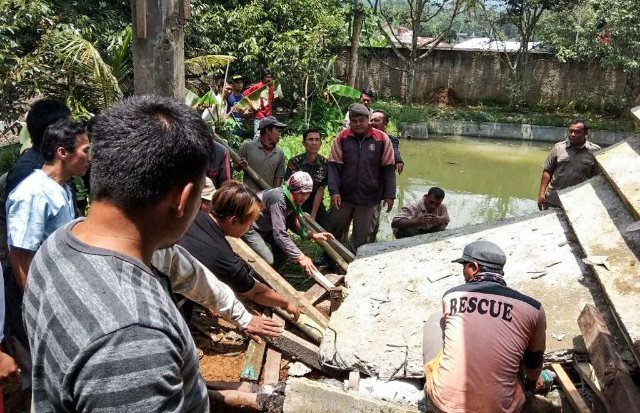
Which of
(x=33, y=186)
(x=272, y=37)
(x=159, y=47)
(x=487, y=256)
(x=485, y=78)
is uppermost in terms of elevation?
(x=272, y=37)

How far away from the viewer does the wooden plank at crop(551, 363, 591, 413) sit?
2.72 meters

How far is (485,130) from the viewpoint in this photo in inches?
659

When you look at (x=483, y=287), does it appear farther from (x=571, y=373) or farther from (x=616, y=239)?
(x=616, y=239)

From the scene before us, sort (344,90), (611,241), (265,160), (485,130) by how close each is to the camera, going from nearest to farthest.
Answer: (611,241), (265,160), (344,90), (485,130)

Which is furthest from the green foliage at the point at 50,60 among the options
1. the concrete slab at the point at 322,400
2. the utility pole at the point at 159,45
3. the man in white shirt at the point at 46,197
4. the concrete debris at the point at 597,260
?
the concrete debris at the point at 597,260

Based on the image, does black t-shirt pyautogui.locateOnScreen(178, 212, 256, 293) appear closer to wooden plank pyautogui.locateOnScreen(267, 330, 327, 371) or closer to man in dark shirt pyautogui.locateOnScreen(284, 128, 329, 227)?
wooden plank pyautogui.locateOnScreen(267, 330, 327, 371)

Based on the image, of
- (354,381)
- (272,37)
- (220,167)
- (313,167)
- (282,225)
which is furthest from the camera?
(272,37)

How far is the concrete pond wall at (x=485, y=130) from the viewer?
16027mm

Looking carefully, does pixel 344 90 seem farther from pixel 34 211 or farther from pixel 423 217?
pixel 34 211

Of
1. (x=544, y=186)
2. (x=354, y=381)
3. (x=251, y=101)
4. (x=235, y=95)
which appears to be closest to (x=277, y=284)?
(x=354, y=381)

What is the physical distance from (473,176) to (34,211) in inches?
412

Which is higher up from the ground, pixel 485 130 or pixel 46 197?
pixel 46 197

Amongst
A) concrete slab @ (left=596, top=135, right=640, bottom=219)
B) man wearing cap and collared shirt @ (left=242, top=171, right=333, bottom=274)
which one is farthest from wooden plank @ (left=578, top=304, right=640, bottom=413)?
man wearing cap and collared shirt @ (left=242, top=171, right=333, bottom=274)

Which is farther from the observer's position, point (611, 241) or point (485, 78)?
point (485, 78)
